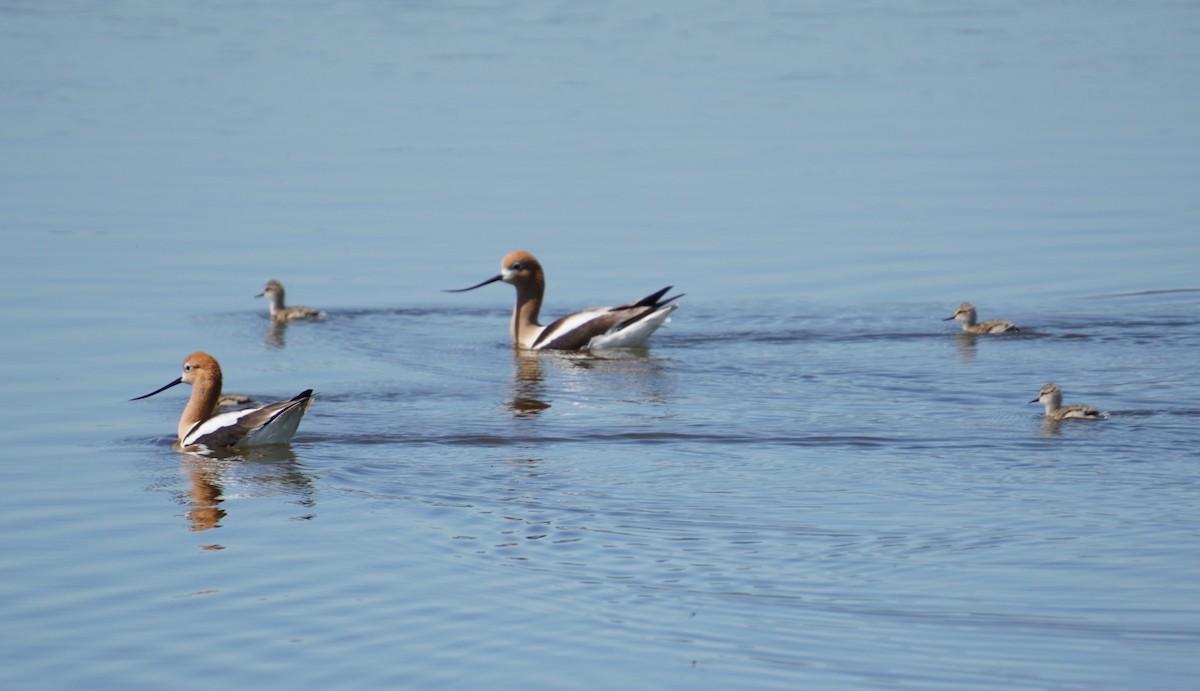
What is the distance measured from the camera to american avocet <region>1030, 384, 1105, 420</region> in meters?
12.0

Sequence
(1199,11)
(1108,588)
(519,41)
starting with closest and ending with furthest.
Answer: (1108,588), (519,41), (1199,11)

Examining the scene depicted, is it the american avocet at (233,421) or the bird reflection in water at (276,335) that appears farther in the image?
the bird reflection in water at (276,335)

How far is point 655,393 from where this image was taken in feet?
45.2

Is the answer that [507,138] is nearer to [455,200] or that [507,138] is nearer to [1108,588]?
[455,200]

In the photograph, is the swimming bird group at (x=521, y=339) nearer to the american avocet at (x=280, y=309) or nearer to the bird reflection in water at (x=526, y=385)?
the american avocet at (x=280, y=309)

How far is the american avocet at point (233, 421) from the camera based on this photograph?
38.8 ft

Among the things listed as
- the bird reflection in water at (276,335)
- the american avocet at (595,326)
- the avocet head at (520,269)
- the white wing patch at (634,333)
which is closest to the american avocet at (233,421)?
the bird reflection in water at (276,335)

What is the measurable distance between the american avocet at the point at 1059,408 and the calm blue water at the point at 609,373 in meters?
0.13

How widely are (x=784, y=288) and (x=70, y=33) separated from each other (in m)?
23.0

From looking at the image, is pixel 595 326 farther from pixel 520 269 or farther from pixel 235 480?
pixel 235 480

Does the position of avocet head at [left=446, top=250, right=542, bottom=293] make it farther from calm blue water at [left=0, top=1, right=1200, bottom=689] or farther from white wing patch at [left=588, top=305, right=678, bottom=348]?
white wing patch at [left=588, top=305, right=678, bottom=348]

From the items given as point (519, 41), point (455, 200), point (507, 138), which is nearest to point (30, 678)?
point (455, 200)

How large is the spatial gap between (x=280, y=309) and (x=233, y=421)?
4797 millimetres

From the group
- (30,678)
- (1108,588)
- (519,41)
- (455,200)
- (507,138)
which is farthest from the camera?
(519,41)
